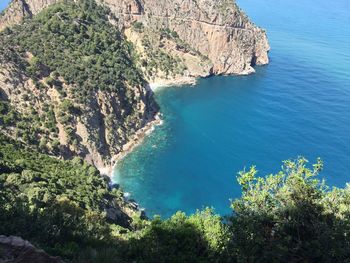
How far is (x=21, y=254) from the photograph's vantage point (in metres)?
22.5

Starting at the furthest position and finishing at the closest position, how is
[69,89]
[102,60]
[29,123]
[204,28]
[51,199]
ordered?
1. [204,28]
2. [102,60]
3. [69,89]
4. [29,123]
5. [51,199]

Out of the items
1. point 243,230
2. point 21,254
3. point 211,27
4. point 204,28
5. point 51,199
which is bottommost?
→ point 51,199

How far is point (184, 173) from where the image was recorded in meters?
85.9

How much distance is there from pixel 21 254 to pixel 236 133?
279 ft

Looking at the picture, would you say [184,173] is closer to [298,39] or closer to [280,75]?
[280,75]

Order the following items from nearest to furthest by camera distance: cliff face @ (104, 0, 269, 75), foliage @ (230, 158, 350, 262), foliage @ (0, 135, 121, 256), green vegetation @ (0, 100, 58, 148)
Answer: foliage @ (230, 158, 350, 262), foliage @ (0, 135, 121, 256), green vegetation @ (0, 100, 58, 148), cliff face @ (104, 0, 269, 75)

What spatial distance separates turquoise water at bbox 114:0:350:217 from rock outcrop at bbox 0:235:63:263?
171 feet

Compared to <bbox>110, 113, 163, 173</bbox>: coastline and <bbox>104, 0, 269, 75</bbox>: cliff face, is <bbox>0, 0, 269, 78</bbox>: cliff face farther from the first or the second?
<bbox>110, 113, 163, 173</bbox>: coastline

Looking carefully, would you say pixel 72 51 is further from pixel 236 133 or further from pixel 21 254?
pixel 21 254

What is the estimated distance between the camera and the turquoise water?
269 ft

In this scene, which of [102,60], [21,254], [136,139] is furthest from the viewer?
[102,60]

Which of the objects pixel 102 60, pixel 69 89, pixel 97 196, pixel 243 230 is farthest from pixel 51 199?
pixel 102 60

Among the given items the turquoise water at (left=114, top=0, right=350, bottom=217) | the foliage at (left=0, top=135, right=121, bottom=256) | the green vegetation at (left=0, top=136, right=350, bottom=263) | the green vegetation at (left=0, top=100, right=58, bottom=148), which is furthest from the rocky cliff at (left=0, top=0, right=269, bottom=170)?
the green vegetation at (left=0, top=136, right=350, bottom=263)

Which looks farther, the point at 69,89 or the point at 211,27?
the point at 211,27
